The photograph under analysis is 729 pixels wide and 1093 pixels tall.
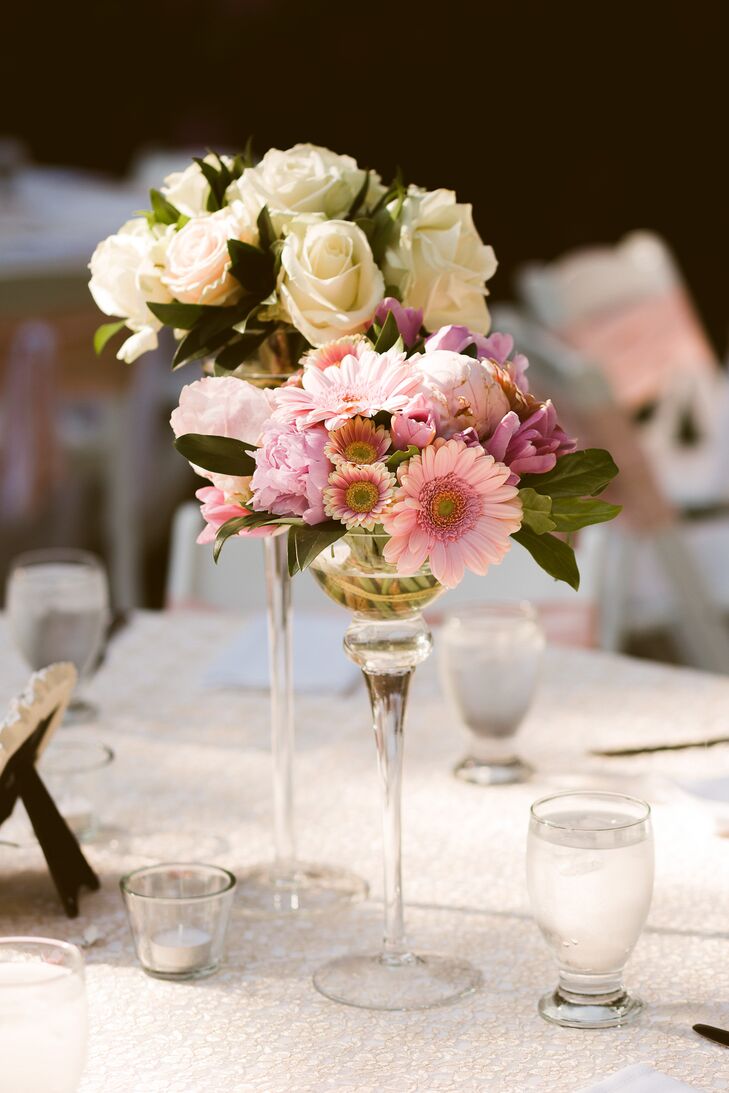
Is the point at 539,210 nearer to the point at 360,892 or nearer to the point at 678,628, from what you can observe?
the point at 678,628

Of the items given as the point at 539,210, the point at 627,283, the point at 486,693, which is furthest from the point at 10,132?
the point at 486,693

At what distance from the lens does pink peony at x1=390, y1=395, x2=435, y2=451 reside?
2.97ft

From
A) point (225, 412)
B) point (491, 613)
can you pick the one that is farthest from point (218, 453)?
point (491, 613)

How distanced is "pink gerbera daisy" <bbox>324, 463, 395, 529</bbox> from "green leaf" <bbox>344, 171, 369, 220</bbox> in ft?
0.89

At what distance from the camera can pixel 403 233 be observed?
108cm

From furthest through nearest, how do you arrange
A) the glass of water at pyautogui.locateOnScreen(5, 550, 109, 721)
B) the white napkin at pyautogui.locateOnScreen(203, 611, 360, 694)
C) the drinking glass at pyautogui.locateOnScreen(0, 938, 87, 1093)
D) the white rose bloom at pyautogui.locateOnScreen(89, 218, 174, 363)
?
the white napkin at pyautogui.locateOnScreen(203, 611, 360, 694) < the glass of water at pyautogui.locateOnScreen(5, 550, 109, 721) < the white rose bloom at pyautogui.locateOnScreen(89, 218, 174, 363) < the drinking glass at pyautogui.locateOnScreen(0, 938, 87, 1093)

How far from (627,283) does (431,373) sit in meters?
3.20

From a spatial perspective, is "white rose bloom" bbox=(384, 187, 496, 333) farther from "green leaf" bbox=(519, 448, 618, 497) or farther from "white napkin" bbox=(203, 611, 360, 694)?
"white napkin" bbox=(203, 611, 360, 694)

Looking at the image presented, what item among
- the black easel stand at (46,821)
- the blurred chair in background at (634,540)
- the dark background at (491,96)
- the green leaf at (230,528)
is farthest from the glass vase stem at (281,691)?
the dark background at (491,96)

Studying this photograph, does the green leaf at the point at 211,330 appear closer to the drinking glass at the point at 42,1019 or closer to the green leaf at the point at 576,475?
the green leaf at the point at 576,475

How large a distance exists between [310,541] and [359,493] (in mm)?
41

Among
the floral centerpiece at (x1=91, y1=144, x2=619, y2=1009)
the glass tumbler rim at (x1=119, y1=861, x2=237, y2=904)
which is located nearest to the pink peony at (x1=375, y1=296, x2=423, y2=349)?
the floral centerpiece at (x1=91, y1=144, x2=619, y2=1009)

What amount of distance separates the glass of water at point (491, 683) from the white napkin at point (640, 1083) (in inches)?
21.2

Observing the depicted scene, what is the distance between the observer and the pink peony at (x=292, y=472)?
3.01 ft
